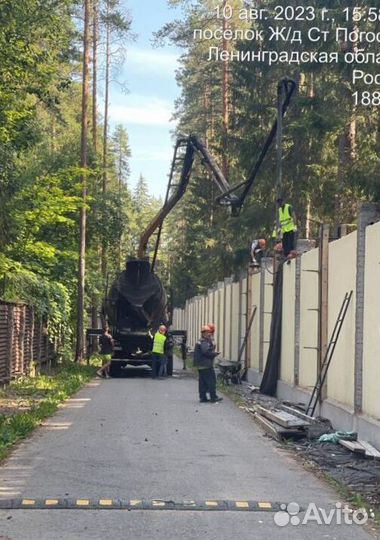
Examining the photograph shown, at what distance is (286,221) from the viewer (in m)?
18.5

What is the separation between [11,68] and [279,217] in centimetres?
710

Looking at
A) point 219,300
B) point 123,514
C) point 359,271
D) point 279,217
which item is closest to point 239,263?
point 219,300

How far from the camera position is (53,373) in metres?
25.7

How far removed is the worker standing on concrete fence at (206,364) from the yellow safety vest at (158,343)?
668 cm

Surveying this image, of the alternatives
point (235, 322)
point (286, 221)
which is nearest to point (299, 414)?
point (286, 221)

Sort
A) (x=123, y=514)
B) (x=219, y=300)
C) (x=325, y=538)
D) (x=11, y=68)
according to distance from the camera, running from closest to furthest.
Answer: (x=325, y=538)
(x=123, y=514)
(x=11, y=68)
(x=219, y=300)

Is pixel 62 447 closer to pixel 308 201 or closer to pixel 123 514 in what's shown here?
pixel 123 514

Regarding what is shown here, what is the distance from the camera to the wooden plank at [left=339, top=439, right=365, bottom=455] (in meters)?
10.2

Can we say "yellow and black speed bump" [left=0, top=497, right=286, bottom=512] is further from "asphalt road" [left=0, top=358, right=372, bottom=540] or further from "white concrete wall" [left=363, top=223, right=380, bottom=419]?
"white concrete wall" [left=363, top=223, right=380, bottom=419]

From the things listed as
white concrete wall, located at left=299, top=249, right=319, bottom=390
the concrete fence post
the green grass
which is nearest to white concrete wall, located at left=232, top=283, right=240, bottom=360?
the green grass

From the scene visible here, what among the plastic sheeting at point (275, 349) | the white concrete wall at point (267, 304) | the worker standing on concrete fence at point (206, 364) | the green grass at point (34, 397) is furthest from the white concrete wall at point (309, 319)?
the green grass at point (34, 397)

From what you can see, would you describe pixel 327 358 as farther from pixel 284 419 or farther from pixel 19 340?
pixel 19 340

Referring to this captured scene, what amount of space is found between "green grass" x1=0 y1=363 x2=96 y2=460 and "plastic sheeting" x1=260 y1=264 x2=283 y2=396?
4.72 m

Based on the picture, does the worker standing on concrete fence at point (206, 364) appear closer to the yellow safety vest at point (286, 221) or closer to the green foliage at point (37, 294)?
the yellow safety vest at point (286, 221)
